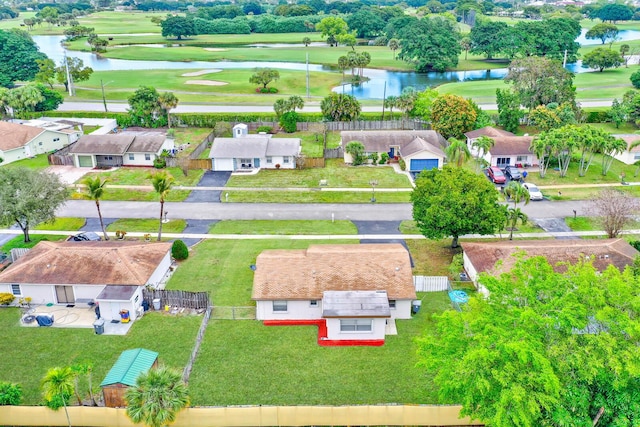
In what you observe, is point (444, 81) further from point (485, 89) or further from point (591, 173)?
point (591, 173)

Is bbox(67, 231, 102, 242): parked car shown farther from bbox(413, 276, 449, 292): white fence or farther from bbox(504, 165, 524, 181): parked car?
bbox(504, 165, 524, 181): parked car

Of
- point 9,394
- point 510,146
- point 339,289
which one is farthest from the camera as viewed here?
point 510,146

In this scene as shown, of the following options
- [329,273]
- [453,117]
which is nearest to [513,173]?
[453,117]

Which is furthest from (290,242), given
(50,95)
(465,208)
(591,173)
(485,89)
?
(485,89)

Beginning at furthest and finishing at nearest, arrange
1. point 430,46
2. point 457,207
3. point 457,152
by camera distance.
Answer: point 430,46
point 457,152
point 457,207

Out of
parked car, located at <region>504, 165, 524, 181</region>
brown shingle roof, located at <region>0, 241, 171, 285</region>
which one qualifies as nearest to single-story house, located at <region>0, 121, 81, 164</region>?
brown shingle roof, located at <region>0, 241, 171, 285</region>

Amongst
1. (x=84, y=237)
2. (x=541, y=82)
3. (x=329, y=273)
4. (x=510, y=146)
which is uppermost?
(x=541, y=82)

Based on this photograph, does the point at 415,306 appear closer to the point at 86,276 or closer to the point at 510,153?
the point at 86,276
